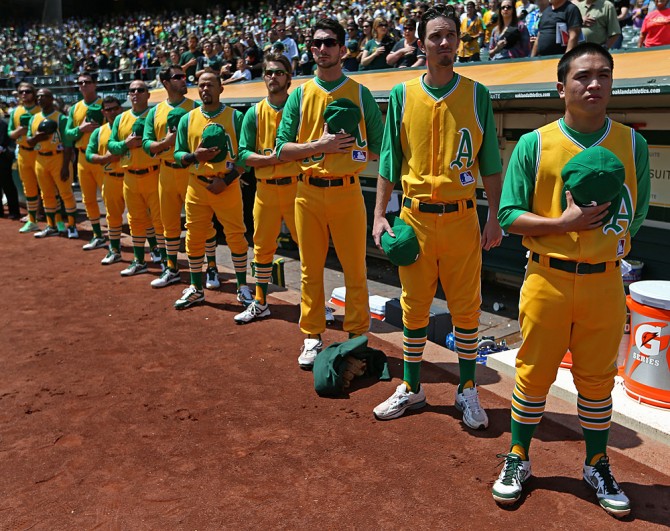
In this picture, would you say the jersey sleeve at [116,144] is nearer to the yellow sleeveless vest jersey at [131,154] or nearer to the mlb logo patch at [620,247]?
the yellow sleeveless vest jersey at [131,154]

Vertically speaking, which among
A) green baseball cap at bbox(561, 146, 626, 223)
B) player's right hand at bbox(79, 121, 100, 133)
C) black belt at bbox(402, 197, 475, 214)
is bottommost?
player's right hand at bbox(79, 121, 100, 133)

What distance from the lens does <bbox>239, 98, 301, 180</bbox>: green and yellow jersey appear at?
580cm

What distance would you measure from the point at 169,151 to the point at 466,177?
4.32 meters

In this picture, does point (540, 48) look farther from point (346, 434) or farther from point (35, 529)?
point (35, 529)

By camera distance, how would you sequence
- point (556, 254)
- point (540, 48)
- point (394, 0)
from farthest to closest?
point (394, 0)
point (540, 48)
point (556, 254)

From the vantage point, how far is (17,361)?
5.57 m

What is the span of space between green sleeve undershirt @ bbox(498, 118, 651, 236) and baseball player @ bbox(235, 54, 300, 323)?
2.83 m

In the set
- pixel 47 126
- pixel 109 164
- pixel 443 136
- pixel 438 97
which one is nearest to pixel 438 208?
pixel 443 136

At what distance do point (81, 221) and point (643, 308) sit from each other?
11002 mm

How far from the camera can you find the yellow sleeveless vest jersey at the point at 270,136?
19.0ft

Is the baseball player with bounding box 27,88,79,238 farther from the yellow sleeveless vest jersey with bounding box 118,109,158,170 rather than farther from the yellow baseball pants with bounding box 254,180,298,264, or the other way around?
the yellow baseball pants with bounding box 254,180,298,264

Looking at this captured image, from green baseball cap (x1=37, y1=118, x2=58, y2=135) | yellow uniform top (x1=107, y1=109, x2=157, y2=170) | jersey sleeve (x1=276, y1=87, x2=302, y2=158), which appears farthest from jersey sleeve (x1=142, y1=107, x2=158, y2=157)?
green baseball cap (x1=37, y1=118, x2=58, y2=135)

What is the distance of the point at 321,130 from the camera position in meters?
4.87

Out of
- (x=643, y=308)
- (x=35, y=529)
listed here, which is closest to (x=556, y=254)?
(x=643, y=308)
